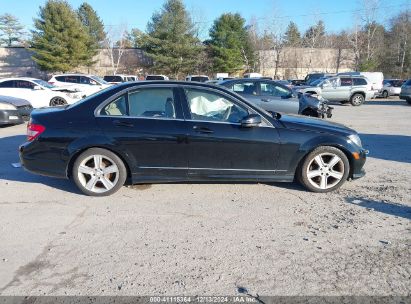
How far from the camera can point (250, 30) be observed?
52.2 m

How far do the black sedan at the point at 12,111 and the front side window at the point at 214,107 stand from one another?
7921 mm

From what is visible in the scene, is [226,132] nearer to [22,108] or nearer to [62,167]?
[62,167]

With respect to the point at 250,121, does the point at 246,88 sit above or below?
above

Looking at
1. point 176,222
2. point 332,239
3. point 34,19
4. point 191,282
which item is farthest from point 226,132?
point 34,19

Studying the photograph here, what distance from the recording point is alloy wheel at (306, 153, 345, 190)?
4668mm

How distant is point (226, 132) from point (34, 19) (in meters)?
46.7

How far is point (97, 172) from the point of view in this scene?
448 centimetres

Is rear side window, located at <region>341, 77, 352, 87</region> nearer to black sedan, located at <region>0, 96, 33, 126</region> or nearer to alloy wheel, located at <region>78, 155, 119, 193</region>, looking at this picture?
black sedan, located at <region>0, 96, 33, 126</region>

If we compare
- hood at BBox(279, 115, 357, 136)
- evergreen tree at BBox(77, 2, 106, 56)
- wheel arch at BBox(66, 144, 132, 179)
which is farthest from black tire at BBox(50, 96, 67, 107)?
evergreen tree at BBox(77, 2, 106, 56)

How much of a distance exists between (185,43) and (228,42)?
687 cm

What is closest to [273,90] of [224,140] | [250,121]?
[250,121]

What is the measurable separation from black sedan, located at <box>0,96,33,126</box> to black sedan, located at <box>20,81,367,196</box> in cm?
652

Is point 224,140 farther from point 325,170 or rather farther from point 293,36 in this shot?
point 293,36

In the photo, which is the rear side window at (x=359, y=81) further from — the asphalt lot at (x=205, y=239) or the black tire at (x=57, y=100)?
the asphalt lot at (x=205, y=239)
